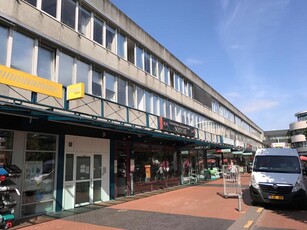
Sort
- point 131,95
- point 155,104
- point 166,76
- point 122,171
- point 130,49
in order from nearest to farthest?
point 122,171 → point 131,95 → point 130,49 → point 155,104 → point 166,76

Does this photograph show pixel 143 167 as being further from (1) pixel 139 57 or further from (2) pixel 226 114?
(2) pixel 226 114

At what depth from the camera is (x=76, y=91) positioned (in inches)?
428

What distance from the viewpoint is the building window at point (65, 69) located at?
12.8 metres

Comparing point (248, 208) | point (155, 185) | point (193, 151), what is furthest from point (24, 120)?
point (193, 151)

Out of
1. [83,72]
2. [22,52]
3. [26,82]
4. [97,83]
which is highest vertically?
[83,72]

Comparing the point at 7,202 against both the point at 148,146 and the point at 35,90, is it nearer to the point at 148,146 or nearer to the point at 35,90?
the point at 35,90

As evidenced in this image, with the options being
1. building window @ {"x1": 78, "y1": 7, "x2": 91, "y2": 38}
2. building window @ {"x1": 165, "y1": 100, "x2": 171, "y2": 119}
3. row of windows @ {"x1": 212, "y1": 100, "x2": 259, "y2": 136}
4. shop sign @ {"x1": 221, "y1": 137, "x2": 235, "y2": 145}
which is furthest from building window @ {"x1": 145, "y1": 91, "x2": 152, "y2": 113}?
row of windows @ {"x1": 212, "y1": 100, "x2": 259, "y2": 136}

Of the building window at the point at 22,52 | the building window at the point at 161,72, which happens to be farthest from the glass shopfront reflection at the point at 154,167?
the building window at the point at 22,52

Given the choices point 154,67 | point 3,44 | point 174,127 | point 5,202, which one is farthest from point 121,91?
point 5,202

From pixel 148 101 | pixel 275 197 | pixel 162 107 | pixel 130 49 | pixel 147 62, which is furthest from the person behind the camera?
pixel 162 107

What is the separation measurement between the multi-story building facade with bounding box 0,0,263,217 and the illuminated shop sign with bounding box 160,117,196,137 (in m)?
0.08

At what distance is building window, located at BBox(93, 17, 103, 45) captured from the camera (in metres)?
15.6

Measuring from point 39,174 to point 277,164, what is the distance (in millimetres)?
9289

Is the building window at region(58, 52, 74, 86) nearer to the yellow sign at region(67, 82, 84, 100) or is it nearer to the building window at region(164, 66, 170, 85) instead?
the yellow sign at region(67, 82, 84, 100)
